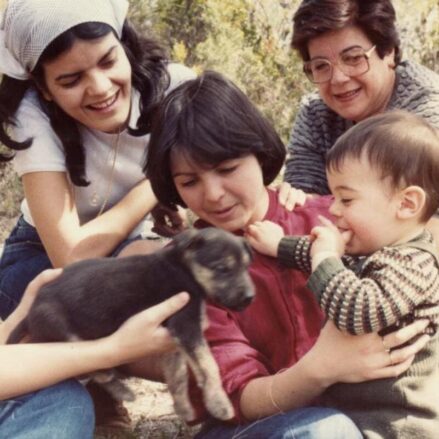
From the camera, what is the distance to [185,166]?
2.67 m

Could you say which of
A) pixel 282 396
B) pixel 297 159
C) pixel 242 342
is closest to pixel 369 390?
pixel 282 396

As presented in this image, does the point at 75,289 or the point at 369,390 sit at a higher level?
the point at 75,289

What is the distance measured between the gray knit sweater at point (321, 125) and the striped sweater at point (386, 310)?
1.27m

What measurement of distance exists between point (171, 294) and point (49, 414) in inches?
25.3

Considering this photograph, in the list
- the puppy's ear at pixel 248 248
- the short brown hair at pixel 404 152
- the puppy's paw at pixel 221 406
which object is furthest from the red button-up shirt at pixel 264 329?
the short brown hair at pixel 404 152

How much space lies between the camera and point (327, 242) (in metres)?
2.38

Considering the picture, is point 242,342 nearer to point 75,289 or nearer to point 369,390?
point 369,390

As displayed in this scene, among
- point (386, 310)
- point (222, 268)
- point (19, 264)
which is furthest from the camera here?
point (19, 264)

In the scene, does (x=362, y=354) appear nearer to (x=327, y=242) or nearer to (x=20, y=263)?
(x=327, y=242)

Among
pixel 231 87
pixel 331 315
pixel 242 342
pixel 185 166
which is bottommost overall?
pixel 242 342

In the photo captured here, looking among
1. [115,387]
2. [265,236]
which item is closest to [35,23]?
[265,236]

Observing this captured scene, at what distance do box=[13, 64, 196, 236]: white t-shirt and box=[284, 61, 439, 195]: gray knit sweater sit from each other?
75 centimetres

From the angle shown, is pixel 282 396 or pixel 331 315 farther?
pixel 282 396

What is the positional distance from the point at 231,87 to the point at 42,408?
1.44 meters
